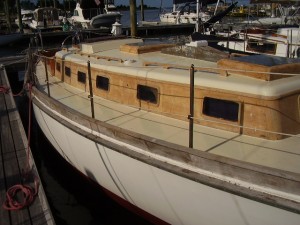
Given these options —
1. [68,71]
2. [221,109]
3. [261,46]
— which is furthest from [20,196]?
[261,46]

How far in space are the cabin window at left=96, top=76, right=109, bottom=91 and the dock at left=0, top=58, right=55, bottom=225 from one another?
7.60 feet

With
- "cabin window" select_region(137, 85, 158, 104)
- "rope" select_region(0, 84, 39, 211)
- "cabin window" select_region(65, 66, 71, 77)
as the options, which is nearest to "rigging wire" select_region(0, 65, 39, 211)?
"rope" select_region(0, 84, 39, 211)

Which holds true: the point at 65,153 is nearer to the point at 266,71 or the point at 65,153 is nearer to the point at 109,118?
the point at 109,118

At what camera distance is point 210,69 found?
6492mm

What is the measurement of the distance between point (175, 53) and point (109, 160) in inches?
123

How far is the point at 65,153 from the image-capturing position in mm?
9141

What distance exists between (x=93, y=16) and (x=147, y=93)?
1450 inches

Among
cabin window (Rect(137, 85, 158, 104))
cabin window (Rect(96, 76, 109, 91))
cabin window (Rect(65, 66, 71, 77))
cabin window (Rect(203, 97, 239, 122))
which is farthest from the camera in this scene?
cabin window (Rect(65, 66, 71, 77))

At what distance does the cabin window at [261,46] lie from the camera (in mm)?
15508

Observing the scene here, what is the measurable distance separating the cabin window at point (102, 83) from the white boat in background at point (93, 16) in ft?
105

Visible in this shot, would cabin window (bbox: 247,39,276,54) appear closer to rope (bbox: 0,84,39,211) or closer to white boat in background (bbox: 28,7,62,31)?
rope (bbox: 0,84,39,211)

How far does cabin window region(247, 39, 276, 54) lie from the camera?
50.9 feet

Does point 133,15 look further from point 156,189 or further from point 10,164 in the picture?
point 156,189

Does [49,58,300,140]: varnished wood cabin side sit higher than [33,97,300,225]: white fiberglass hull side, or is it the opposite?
[49,58,300,140]: varnished wood cabin side
